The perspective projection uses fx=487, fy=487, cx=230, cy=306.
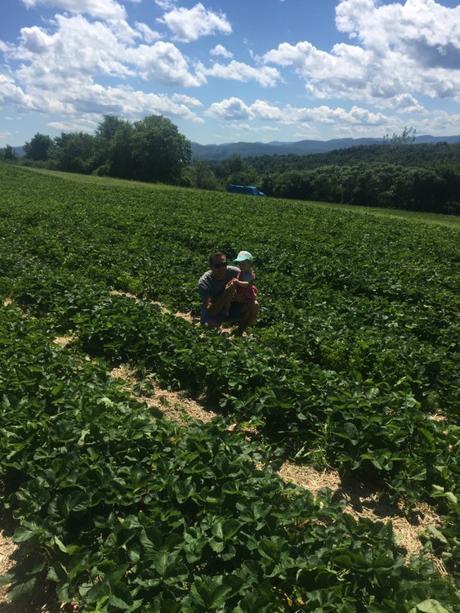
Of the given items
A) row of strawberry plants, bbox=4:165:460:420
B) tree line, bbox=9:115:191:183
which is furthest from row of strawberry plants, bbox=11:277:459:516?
tree line, bbox=9:115:191:183

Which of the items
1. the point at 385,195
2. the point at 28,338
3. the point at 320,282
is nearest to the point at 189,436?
the point at 28,338

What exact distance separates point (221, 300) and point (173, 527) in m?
4.75

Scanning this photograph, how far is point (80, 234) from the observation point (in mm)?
16453

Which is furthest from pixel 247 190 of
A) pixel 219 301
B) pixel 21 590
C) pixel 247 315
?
pixel 21 590

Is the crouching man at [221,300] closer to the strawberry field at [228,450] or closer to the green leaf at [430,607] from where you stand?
the strawberry field at [228,450]

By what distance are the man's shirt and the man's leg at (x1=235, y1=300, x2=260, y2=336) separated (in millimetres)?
517

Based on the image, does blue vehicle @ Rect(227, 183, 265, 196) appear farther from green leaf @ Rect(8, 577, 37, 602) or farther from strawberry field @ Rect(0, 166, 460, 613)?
green leaf @ Rect(8, 577, 37, 602)

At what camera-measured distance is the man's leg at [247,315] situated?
821 centimetres

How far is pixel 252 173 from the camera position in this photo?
102 meters

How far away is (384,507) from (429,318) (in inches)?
210

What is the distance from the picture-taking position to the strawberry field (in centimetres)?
303

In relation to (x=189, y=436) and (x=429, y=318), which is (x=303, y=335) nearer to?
(x=429, y=318)

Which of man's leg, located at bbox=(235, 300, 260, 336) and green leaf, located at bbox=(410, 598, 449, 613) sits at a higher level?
green leaf, located at bbox=(410, 598, 449, 613)

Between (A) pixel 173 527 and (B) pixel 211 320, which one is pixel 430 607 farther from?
(B) pixel 211 320
